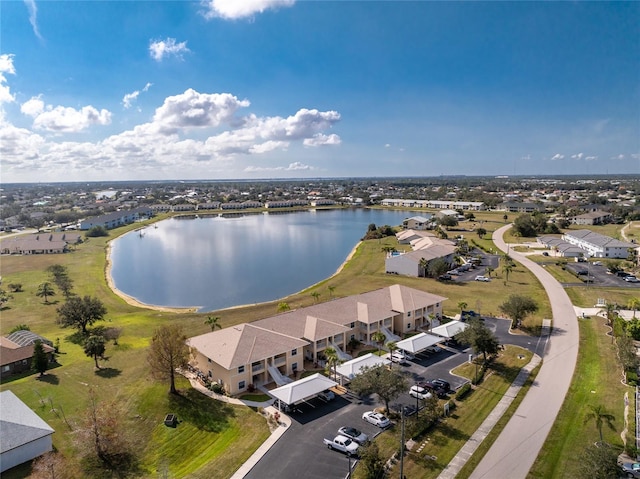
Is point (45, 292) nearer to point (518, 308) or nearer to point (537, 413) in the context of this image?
point (518, 308)

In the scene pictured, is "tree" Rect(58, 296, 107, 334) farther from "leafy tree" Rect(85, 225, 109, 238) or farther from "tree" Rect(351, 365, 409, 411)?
"leafy tree" Rect(85, 225, 109, 238)

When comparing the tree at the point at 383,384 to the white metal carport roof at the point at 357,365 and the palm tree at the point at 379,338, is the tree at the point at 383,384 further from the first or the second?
the palm tree at the point at 379,338

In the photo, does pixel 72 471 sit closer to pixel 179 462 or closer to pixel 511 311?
pixel 179 462

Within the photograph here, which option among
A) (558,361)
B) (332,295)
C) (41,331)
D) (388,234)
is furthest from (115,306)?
(388,234)

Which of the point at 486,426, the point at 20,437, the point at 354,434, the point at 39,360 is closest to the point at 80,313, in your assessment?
the point at 39,360

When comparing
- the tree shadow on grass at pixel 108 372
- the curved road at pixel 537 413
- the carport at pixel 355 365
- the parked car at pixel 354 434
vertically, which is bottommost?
the tree shadow on grass at pixel 108 372

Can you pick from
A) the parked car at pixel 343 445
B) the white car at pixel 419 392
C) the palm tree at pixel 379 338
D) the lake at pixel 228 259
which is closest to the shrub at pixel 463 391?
the white car at pixel 419 392
